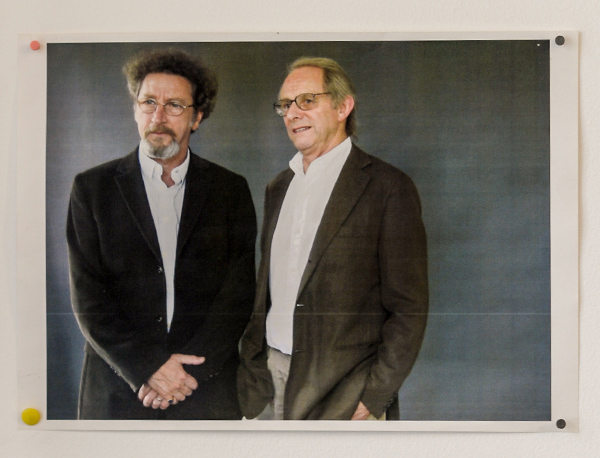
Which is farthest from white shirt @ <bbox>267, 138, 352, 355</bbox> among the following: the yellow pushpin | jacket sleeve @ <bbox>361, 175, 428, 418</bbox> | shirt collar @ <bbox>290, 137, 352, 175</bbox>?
the yellow pushpin

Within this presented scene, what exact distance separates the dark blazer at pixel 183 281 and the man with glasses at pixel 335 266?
2.2 inches

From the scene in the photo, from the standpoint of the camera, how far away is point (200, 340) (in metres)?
1.05

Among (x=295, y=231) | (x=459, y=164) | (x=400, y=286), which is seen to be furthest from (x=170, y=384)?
(x=459, y=164)

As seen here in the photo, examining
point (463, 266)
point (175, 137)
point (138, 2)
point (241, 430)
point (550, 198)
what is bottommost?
point (241, 430)

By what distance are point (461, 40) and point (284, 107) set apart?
0.40 meters

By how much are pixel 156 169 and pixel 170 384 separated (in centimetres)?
46

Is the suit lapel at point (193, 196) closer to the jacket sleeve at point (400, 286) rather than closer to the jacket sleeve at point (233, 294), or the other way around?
the jacket sleeve at point (233, 294)

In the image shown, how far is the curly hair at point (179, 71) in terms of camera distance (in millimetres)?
1052

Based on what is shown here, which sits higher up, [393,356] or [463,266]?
[463,266]

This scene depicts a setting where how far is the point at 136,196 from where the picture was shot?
106 centimetres

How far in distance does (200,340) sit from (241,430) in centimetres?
22

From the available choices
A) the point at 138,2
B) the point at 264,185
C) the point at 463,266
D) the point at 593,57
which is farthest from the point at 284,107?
the point at 593,57

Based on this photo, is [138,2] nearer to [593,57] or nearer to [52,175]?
[52,175]

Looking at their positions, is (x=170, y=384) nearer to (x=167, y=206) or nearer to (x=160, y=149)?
(x=167, y=206)
